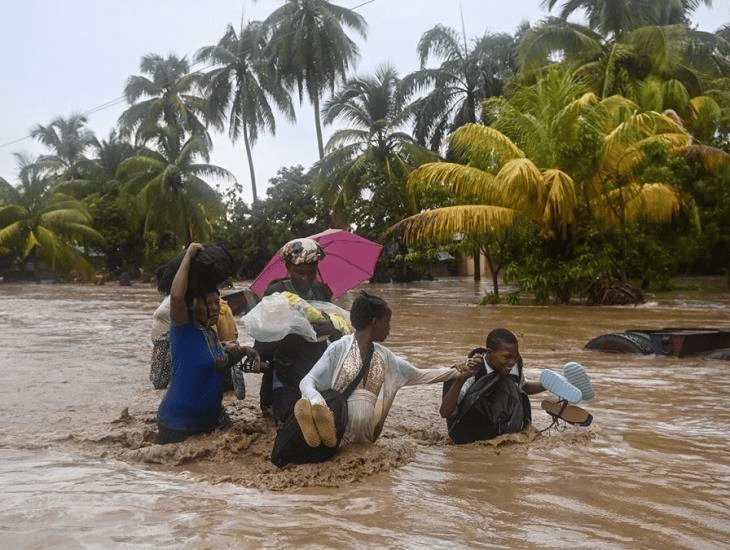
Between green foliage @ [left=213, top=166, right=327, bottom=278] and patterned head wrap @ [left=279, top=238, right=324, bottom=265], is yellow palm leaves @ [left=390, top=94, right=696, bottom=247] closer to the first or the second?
patterned head wrap @ [left=279, top=238, right=324, bottom=265]

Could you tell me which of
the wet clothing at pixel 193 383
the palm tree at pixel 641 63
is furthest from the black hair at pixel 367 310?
the palm tree at pixel 641 63

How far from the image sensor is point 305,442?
4371mm

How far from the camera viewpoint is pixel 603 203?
20.1 metres

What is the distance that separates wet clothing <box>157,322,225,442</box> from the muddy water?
0.42 ft

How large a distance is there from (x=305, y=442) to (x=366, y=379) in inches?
19.0

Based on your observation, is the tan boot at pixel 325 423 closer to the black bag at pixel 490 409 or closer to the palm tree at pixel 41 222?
the black bag at pixel 490 409

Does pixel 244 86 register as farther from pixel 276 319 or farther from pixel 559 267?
pixel 276 319

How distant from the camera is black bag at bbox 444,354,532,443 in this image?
4.91m

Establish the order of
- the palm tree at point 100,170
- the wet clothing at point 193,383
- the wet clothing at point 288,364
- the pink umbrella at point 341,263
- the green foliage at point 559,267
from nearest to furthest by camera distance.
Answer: the wet clothing at point 193,383, the wet clothing at point 288,364, the pink umbrella at point 341,263, the green foliage at point 559,267, the palm tree at point 100,170

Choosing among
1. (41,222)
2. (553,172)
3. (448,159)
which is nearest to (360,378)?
(553,172)

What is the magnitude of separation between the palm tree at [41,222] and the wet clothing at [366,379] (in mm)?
37157

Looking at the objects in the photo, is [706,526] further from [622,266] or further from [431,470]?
[622,266]

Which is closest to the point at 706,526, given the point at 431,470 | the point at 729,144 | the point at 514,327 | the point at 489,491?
the point at 489,491

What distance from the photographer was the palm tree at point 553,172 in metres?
18.7
